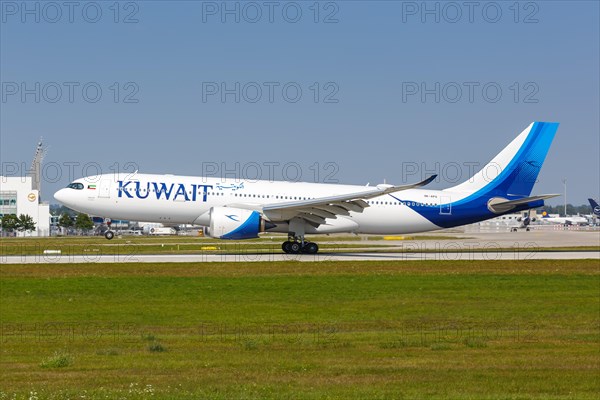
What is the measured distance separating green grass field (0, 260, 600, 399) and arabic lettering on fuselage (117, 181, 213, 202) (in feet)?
23.8

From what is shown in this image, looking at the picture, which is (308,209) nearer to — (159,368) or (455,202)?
(455,202)

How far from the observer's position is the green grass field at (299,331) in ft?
44.4

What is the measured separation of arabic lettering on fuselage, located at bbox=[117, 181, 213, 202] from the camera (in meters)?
43.2

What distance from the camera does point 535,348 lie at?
17703mm

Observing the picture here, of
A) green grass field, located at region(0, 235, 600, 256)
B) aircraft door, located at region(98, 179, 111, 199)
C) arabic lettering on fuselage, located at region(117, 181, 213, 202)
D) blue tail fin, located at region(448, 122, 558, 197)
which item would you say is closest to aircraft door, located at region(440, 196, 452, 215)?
blue tail fin, located at region(448, 122, 558, 197)

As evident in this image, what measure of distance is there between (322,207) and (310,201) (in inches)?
37.4

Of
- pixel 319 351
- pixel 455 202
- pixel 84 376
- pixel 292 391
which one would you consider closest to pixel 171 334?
pixel 319 351

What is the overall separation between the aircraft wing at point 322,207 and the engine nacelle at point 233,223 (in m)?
1.02

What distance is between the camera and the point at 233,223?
41.4 metres

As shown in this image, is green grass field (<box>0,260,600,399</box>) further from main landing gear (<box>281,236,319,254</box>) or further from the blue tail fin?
the blue tail fin

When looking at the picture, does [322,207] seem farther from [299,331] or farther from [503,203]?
[299,331]

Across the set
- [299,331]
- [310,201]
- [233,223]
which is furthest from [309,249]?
[299,331]

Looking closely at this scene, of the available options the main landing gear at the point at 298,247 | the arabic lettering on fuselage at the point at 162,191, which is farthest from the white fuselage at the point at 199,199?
the main landing gear at the point at 298,247

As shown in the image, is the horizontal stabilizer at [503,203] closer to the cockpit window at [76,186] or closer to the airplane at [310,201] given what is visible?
the airplane at [310,201]
